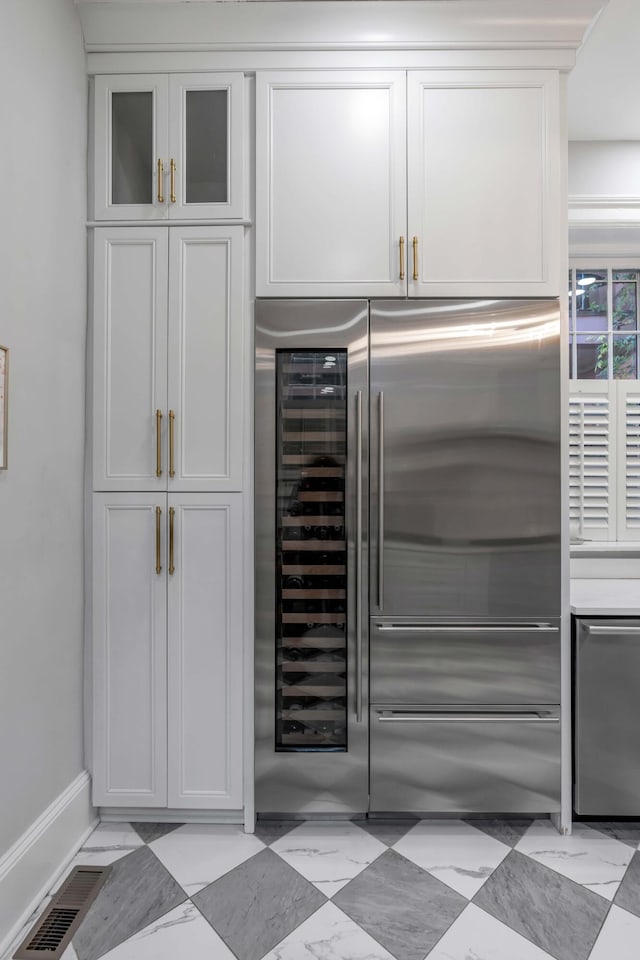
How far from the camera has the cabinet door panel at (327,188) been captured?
6.66ft

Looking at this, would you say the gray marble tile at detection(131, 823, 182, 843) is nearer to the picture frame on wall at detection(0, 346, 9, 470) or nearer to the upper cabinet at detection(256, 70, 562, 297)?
the picture frame on wall at detection(0, 346, 9, 470)

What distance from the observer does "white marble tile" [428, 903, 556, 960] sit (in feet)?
4.98

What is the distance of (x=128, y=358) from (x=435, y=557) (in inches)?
51.4

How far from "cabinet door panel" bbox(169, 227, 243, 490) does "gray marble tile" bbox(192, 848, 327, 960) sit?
1.25 meters

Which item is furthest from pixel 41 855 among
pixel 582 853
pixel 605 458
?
pixel 605 458

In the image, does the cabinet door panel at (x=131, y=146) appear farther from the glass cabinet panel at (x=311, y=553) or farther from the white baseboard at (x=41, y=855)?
the white baseboard at (x=41, y=855)

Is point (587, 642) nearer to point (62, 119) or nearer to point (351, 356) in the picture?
point (351, 356)

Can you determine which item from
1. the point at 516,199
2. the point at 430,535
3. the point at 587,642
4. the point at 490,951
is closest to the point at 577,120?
the point at 516,199

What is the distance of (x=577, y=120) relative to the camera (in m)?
2.54

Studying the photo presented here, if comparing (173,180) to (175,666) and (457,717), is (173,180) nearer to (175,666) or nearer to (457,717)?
(175,666)

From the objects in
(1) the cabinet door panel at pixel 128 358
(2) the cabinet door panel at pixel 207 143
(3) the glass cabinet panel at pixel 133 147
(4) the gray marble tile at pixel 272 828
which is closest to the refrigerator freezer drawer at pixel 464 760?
(4) the gray marble tile at pixel 272 828

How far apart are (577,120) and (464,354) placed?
55.3 inches

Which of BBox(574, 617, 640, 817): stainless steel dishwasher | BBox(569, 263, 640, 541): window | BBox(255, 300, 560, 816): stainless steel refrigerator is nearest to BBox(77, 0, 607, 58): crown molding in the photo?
BBox(255, 300, 560, 816): stainless steel refrigerator

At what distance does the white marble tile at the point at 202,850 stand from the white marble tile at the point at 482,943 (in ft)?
2.23
